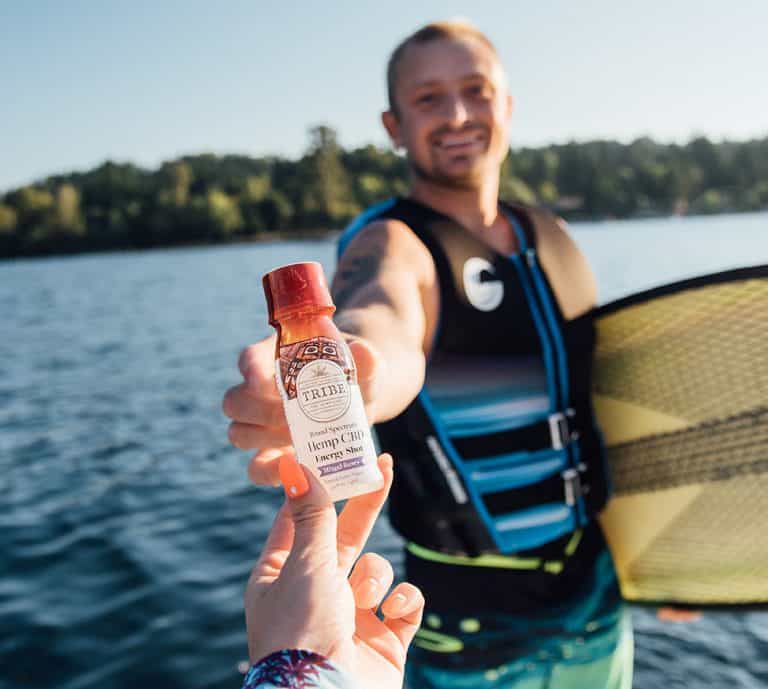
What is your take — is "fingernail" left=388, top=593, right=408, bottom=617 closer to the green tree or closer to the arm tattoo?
the arm tattoo

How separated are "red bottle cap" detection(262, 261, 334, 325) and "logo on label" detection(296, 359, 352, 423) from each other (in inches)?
4.0

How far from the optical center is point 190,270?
51.8m

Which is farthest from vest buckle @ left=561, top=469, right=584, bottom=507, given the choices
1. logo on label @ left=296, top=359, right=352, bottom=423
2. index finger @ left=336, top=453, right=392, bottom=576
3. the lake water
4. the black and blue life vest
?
the lake water

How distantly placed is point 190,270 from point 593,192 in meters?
64.1

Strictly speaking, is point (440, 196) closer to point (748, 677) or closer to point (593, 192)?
point (748, 677)

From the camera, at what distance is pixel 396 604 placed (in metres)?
1.28

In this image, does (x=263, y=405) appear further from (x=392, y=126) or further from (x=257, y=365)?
(x=392, y=126)

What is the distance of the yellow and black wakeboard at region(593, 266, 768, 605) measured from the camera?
2.78m

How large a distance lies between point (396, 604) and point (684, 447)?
1.98 meters

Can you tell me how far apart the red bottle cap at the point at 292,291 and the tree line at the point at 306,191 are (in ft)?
272

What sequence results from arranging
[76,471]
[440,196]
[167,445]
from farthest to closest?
1. [167,445]
2. [76,471]
3. [440,196]

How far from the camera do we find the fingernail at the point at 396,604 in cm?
127

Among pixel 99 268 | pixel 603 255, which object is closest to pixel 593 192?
pixel 603 255

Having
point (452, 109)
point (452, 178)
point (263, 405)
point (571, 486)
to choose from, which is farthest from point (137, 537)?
point (263, 405)
